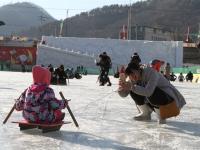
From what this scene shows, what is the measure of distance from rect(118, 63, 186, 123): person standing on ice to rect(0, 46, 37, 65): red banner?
46323mm

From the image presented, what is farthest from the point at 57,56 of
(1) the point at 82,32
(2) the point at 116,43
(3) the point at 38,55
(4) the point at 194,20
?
(4) the point at 194,20

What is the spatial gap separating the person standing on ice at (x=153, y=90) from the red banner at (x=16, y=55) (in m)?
46.3

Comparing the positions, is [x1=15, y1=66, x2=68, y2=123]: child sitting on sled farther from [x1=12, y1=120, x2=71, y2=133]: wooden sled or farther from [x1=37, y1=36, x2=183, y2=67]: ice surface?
[x1=37, y1=36, x2=183, y2=67]: ice surface

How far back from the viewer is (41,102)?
19.6ft

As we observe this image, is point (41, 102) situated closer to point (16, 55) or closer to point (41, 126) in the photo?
point (41, 126)

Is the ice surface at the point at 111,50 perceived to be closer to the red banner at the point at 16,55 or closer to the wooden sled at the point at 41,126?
the red banner at the point at 16,55

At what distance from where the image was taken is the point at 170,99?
22.5ft

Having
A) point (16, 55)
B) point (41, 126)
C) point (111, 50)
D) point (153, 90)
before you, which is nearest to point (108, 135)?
point (41, 126)

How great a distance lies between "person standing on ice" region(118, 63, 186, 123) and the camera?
6695mm

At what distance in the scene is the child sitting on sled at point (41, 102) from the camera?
5.95 meters

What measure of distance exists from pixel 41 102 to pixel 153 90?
152cm

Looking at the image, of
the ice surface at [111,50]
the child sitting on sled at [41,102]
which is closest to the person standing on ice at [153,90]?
the child sitting on sled at [41,102]

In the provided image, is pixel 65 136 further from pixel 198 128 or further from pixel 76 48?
pixel 76 48

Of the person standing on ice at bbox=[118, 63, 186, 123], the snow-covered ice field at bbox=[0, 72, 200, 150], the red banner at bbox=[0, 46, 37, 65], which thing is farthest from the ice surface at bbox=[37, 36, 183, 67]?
the person standing on ice at bbox=[118, 63, 186, 123]
